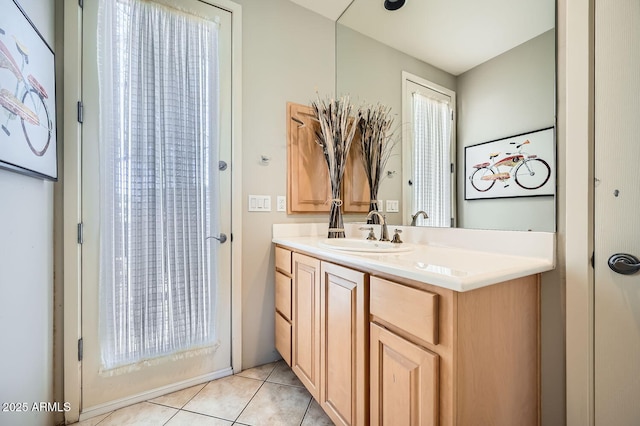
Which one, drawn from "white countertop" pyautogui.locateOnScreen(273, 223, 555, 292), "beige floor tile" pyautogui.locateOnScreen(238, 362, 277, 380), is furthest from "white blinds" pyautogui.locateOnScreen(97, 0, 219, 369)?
"white countertop" pyautogui.locateOnScreen(273, 223, 555, 292)

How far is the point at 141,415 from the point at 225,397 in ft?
1.32

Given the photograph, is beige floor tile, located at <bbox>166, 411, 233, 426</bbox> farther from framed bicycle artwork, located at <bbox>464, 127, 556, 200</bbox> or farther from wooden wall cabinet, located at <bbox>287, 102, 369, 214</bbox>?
framed bicycle artwork, located at <bbox>464, 127, 556, 200</bbox>

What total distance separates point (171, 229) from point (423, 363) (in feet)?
4.53

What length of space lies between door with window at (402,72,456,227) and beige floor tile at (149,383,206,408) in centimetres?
158

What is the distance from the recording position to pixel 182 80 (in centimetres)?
151

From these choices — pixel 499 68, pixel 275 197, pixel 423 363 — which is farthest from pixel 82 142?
pixel 499 68

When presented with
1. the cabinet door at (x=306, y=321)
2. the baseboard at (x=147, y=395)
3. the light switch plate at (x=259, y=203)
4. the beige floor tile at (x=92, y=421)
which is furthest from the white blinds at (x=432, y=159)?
the beige floor tile at (x=92, y=421)

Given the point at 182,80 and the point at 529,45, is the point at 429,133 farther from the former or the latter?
the point at 182,80

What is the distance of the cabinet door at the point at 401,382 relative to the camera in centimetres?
71

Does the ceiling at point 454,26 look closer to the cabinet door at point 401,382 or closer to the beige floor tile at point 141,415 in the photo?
the cabinet door at point 401,382

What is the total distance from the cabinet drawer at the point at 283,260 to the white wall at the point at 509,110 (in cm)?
96

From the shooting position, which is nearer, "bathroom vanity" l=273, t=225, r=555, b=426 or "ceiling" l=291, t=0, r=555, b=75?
"bathroom vanity" l=273, t=225, r=555, b=426

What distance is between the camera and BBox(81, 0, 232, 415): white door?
1314 mm

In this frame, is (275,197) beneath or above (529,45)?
beneath
